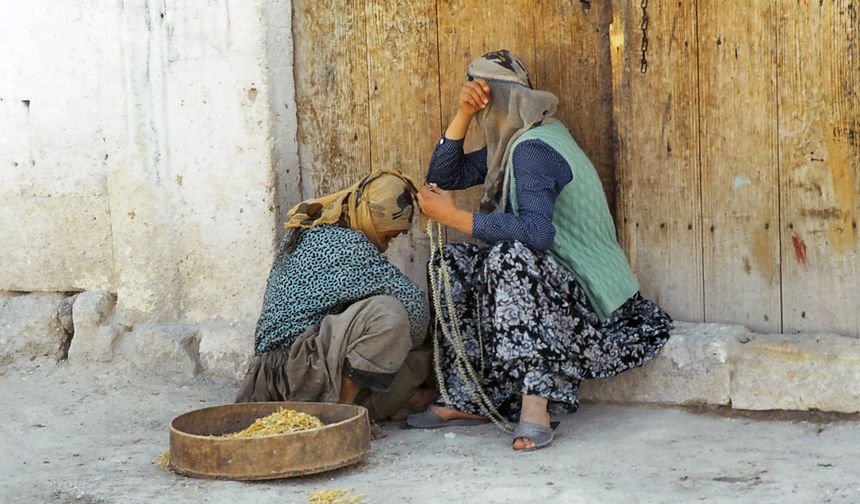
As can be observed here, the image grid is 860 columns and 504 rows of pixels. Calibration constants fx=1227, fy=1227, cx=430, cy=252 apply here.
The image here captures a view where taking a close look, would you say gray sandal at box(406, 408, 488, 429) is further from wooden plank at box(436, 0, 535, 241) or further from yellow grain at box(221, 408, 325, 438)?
wooden plank at box(436, 0, 535, 241)

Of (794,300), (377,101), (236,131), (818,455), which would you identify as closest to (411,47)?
(377,101)

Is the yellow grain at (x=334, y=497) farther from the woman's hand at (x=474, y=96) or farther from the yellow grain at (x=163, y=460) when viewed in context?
the woman's hand at (x=474, y=96)

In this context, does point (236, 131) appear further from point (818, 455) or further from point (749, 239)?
point (818, 455)

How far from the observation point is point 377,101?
5.06 metres

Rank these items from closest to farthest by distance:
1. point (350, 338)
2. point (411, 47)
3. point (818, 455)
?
point (818, 455) → point (350, 338) → point (411, 47)

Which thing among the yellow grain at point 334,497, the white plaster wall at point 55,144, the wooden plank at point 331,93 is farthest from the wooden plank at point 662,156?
the white plaster wall at point 55,144

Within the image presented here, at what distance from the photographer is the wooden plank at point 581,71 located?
15.3ft

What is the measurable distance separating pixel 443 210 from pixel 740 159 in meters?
1.11

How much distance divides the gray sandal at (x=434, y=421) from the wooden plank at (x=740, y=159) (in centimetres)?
101

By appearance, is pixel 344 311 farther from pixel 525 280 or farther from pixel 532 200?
pixel 532 200

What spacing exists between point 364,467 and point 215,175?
1.65 meters

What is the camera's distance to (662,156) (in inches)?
180

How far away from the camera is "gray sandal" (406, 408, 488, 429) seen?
449 cm

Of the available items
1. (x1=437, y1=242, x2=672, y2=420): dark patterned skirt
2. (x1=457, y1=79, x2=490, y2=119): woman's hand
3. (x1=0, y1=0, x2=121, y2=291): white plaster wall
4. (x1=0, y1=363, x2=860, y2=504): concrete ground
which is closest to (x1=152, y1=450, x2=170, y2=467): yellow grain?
(x1=0, y1=363, x2=860, y2=504): concrete ground
